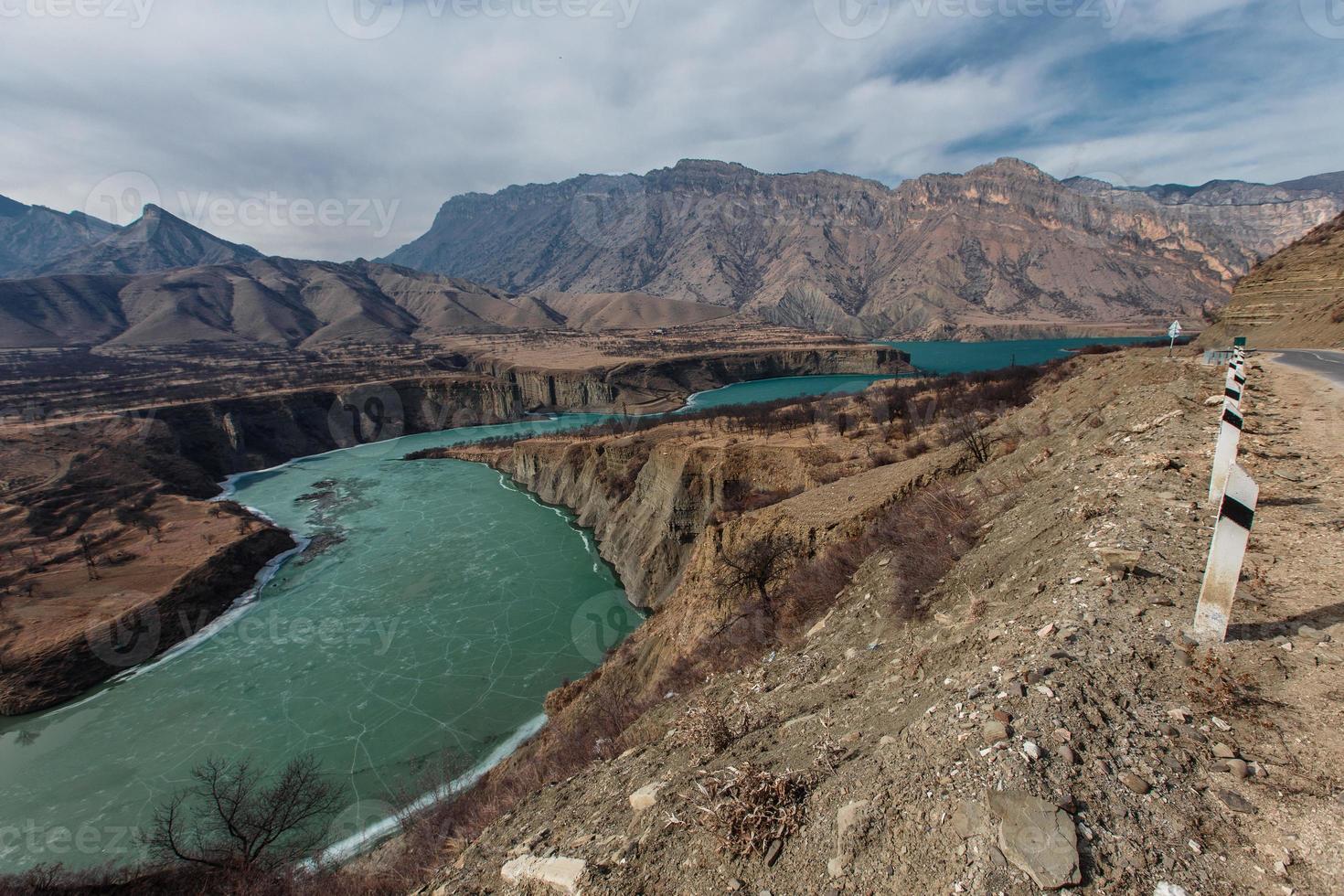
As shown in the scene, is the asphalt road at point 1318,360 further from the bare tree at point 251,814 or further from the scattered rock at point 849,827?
the bare tree at point 251,814

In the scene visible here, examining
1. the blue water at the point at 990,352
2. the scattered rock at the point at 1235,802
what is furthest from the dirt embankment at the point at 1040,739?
the blue water at the point at 990,352

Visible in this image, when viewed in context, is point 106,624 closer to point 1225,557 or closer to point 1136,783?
point 1136,783

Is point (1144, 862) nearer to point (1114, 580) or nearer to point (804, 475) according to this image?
point (1114, 580)

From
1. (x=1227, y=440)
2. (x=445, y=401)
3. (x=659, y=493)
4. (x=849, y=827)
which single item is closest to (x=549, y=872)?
(x=849, y=827)

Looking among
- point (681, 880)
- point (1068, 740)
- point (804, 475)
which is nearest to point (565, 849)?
point (681, 880)

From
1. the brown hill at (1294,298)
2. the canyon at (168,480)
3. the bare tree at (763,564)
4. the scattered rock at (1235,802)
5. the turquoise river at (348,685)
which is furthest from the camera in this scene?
the canyon at (168,480)

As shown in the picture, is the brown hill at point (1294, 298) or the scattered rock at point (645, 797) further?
the brown hill at point (1294, 298)
